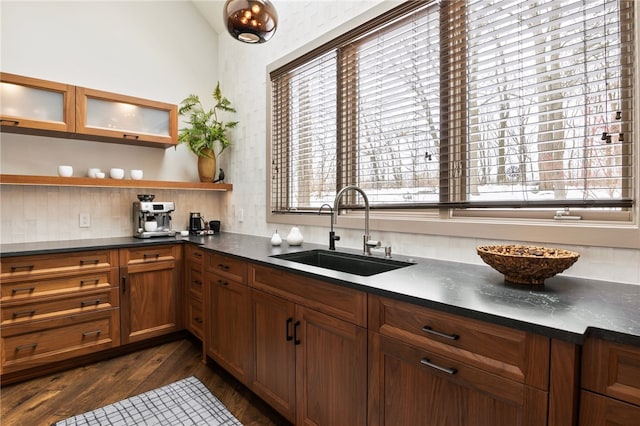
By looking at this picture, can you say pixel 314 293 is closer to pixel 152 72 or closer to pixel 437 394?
pixel 437 394

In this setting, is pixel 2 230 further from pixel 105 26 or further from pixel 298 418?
pixel 298 418

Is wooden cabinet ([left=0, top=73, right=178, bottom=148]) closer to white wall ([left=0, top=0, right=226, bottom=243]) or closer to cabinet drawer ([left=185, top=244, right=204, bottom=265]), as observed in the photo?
white wall ([left=0, top=0, right=226, bottom=243])

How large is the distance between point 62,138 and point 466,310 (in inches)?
133

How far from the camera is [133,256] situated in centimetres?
270

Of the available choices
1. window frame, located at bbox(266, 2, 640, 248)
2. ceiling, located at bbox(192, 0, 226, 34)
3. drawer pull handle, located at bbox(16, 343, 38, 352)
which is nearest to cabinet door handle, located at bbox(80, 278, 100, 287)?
drawer pull handle, located at bbox(16, 343, 38, 352)

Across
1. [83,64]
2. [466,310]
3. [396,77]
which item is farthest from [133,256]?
[466,310]

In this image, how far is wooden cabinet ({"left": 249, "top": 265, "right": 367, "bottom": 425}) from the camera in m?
1.37

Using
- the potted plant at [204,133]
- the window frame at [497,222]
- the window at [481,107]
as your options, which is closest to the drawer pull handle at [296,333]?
the window frame at [497,222]

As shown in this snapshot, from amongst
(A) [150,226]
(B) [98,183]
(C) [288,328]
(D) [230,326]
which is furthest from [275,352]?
(B) [98,183]

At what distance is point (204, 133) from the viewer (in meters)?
3.42

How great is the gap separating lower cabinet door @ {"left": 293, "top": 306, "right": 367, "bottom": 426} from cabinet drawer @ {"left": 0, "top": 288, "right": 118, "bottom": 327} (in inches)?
71.3

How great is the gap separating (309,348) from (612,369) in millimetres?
1128

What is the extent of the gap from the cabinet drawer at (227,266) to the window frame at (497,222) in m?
0.71

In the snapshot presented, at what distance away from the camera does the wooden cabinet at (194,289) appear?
2.63m
